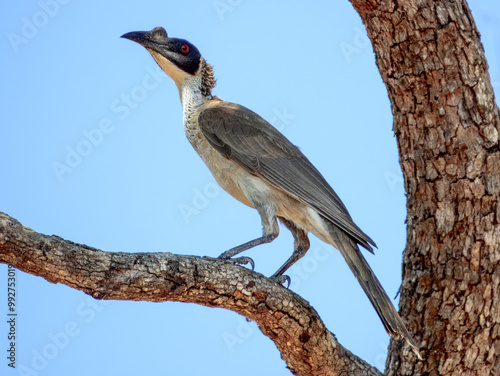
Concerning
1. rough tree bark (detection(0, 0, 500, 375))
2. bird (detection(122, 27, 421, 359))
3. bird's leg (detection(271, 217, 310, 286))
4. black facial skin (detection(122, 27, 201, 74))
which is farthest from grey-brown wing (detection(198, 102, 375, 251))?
rough tree bark (detection(0, 0, 500, 375))

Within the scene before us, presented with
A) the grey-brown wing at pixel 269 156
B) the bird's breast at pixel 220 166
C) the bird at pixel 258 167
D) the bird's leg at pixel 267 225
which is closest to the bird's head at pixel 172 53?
the bird at pixel 258 167

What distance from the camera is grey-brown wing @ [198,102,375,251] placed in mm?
4801

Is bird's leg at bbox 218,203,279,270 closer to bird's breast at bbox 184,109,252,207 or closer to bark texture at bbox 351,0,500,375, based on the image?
bird's breast at bbox 184,109,252,207

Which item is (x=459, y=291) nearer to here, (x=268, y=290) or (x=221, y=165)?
(x=268, y=290)

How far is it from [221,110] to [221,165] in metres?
0.57

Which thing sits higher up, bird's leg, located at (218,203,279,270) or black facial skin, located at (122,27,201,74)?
black facial skin, located at (122,27,201,74)

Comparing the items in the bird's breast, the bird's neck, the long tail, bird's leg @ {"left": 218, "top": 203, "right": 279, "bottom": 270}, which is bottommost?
the long tail

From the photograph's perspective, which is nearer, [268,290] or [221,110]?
[268,290]

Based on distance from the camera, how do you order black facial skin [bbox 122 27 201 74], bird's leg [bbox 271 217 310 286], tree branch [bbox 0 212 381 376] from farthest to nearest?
black facial skin [bbox 122 27 201 74], bird's leg [bbox 271 217 310 286], tree branch [bbox 0 212 381 376]

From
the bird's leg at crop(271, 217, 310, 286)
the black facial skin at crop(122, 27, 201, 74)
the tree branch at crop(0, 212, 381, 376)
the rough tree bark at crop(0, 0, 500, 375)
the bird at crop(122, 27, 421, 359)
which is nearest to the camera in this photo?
the tree branch at crop(0, 212, 381, 376)

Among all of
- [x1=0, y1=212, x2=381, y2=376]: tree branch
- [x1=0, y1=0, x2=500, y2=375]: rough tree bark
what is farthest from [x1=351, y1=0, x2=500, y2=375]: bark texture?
[x1=0, y1=212, x2=381, y2=376]: tree branch

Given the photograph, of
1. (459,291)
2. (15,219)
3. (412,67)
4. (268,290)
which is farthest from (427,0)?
(15,219)

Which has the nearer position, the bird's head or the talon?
the talon

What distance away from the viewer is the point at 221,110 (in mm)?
5504
